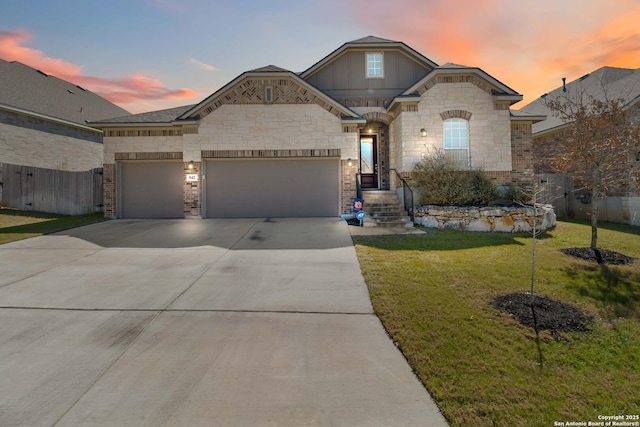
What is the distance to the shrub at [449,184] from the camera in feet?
35.7

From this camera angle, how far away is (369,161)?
15133 millimetres

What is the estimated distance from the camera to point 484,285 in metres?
5.10

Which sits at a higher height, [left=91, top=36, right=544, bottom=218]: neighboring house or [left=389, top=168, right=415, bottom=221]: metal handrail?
[left=91, top=36, right=544, bottom=218]: neighboring house

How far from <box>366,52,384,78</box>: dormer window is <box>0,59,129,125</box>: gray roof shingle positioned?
1686 cm

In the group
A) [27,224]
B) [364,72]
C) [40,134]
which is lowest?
[27,224]

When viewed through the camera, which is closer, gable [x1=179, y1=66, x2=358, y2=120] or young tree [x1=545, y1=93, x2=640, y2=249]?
young tree [x1=545, y1=93, x2=640, y2=249]

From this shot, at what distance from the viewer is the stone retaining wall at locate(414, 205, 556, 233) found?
1016cm

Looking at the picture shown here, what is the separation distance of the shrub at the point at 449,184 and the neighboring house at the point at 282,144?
3.02 ft

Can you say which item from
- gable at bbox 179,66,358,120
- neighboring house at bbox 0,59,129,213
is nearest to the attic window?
gable at bbox 179,66,358,120

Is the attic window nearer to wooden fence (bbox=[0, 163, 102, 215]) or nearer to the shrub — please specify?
the shrub

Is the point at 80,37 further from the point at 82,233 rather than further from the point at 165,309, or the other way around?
the point at 165,309

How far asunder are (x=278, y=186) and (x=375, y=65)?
770cm

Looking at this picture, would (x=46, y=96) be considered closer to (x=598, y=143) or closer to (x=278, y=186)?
(x=278, y=186)

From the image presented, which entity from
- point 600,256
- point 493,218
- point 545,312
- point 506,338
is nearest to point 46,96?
point 493,218
